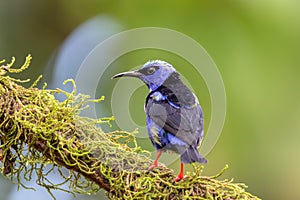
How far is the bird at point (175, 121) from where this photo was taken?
8.97ft

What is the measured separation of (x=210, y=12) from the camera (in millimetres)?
5836

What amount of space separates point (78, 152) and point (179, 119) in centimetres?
56

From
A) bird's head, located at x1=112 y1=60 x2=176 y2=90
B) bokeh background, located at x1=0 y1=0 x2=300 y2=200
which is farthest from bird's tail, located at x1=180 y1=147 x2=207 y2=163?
bokeh background, located at x1=0 y1=0 x2=300 y2=200

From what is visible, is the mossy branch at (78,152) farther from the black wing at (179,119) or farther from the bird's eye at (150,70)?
the bird's eye at (150,70)

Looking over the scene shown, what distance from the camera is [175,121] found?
111 inches

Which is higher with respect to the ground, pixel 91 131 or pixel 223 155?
pixel 223 155

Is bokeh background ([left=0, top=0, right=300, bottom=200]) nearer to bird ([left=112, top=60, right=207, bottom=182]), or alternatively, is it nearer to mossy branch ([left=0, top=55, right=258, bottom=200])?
bird ([left=112, top=60, right=207, bottom=182])

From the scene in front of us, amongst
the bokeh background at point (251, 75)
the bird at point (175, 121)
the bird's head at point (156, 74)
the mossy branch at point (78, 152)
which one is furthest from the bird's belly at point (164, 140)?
the bokeh background at point (251, 75)

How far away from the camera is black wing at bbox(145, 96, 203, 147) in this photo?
9.05ft

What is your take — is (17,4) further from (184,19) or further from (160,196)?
(160,196)

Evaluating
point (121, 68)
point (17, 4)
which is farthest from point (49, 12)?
point (121, 68)

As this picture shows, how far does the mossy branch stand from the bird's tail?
0.09 m

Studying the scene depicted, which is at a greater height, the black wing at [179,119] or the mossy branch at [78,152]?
the black wing at [179,119]

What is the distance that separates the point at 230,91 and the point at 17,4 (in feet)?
10.2
